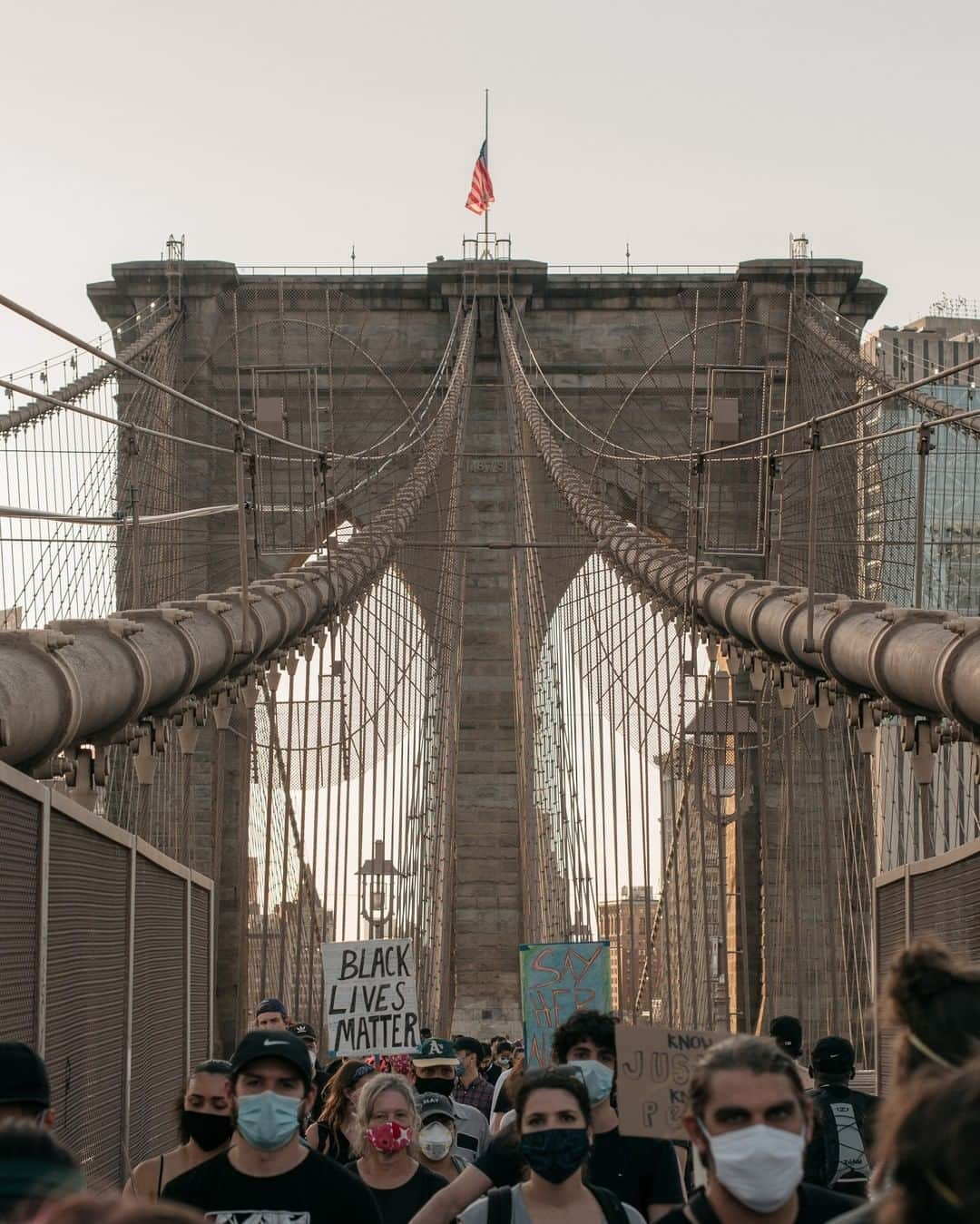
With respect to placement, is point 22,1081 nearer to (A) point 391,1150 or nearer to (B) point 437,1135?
(A) point 391,1150

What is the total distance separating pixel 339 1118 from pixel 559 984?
112 inches

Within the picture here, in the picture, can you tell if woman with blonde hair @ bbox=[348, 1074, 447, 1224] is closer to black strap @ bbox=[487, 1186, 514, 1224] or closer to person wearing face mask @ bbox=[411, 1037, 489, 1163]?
black strap @ bbox=[487, 1186, 514, 1224]

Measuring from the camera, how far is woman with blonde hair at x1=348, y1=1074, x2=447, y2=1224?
16.0 feet

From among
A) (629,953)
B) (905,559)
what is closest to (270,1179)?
Answer: (629,953)

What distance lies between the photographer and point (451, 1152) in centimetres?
617

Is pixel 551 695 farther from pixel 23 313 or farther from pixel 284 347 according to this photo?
pixel 23 313

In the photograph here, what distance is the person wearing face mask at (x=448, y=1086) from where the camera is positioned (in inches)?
275

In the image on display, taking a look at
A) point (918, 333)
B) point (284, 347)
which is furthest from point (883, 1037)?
point (918, 333)

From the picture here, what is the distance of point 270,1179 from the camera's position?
365 cm

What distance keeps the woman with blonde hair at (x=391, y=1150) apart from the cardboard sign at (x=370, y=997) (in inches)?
121

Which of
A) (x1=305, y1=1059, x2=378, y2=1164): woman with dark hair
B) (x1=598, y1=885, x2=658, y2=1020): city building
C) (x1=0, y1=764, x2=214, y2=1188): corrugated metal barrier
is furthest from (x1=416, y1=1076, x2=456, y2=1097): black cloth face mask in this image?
(x1=598, y1=885, x2=658, y2=1020): city building

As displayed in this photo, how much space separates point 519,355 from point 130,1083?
17.9m

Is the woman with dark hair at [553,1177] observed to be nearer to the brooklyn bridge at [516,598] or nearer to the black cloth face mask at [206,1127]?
the black cloth face mask at [206,1127]

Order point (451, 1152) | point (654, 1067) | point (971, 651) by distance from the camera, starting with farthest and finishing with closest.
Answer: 1. point (971, 651)
2. point (451, 1152)
3. point (654, 1067)
